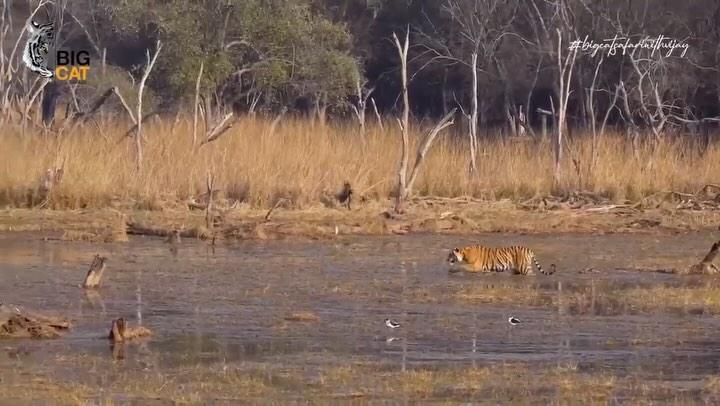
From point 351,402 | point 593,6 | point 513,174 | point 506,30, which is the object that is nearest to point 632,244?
point 513,174

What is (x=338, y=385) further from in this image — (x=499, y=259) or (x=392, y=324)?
(x=499, y=259)

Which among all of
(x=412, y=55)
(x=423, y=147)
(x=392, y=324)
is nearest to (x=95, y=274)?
(x=392, y=324)

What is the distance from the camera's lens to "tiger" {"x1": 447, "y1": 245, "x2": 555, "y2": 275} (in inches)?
544

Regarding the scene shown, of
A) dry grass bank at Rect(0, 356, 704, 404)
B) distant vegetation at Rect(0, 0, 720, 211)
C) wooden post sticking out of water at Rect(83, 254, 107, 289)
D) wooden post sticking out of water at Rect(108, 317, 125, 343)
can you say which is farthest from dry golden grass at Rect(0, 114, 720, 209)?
dry grass bank at Rect(0, 356, 704, 404)

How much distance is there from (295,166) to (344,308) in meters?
9.33

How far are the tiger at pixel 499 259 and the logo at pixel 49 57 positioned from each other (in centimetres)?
1482

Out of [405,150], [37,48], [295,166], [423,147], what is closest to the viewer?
[405,150]

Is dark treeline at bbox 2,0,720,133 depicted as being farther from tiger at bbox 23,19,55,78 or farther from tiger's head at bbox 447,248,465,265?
tiger's head at bbox 447,248,465,265

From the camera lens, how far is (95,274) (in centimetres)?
1235

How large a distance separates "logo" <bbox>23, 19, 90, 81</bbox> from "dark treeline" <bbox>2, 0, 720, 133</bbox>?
0.71m

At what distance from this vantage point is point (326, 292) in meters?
12.4

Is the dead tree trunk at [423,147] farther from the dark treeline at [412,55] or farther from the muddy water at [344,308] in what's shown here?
the dark treeline at [412,55]

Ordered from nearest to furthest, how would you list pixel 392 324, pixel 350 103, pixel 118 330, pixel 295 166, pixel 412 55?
1. pixel 118 330
2. pixel 392 324
3. pixel 295 166
4. pixel 350 103
5. pixel 412 55

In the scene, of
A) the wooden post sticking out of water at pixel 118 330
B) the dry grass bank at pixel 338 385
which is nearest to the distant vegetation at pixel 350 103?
the wooden post sticking out of water at pixel 118 330
